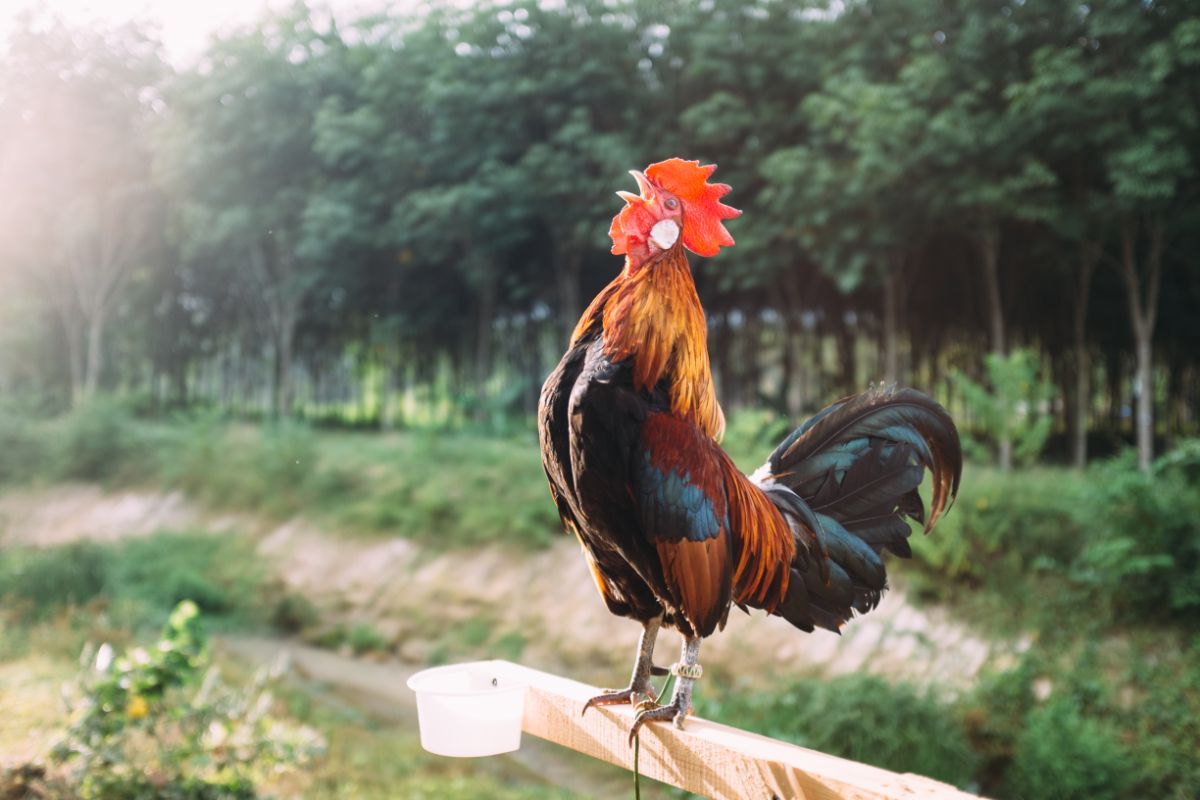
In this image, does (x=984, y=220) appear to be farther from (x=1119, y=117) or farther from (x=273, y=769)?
(x=273, y=769)

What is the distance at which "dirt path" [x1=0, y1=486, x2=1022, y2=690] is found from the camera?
4105 mm

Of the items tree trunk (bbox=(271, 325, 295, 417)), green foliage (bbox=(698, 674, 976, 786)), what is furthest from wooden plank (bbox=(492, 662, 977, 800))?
tree trunk (bbox=(271, 325, 295, 417))

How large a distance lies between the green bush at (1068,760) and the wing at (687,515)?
8.61 feet

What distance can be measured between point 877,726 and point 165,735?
2.59 meters

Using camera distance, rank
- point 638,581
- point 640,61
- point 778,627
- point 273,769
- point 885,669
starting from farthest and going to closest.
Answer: point 640,61
point 778,627
point 885,669
point 273,769
point 638,581

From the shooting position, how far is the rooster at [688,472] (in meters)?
1.11

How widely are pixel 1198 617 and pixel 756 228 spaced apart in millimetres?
3459

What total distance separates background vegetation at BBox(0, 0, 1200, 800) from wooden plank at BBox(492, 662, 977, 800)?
174 cm

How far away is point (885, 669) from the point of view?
4.00 metres

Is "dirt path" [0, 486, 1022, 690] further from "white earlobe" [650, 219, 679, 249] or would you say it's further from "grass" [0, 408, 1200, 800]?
"white earlobe" [650, 219, 679, 249]

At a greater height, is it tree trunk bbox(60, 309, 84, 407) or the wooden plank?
tree trunk bbox(60, 309, 84, 407)

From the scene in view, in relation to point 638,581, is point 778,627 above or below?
below

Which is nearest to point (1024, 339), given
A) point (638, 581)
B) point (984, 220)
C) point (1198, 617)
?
point (984, 220)

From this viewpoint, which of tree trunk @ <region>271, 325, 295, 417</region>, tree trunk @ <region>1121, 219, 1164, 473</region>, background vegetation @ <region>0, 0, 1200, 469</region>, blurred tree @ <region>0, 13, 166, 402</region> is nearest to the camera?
background vegetation @ <region>0, 0, 1200, 469</region>
